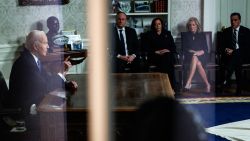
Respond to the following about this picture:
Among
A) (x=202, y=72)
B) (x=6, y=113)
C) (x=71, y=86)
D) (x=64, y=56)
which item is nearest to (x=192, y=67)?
(x=202, y=72)

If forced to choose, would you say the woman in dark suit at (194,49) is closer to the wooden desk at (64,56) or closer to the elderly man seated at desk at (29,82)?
the wooden desk at (64,56)

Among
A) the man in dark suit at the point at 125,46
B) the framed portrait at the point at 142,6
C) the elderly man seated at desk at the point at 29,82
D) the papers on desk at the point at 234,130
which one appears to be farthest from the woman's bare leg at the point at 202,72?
the elderly man seated at desk at the point at 29,82

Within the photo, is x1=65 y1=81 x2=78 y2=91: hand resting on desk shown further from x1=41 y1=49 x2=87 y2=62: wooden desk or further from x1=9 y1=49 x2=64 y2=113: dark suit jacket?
x1=41 y1=49 x2=87 y2=62: wooden desk

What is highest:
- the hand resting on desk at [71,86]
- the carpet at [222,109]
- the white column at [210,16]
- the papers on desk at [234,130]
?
the white column at [210,16]

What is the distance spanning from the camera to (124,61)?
3.75 m

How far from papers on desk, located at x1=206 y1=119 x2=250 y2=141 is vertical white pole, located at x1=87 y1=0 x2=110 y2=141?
2.22 m

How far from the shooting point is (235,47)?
13.0 ft

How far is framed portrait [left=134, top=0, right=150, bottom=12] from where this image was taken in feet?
13.7

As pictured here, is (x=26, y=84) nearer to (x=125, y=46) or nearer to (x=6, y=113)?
(x=6, y=113)

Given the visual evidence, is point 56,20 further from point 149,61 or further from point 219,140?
point 219,140

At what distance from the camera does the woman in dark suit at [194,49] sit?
3.95 m

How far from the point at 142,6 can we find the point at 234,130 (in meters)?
1.96

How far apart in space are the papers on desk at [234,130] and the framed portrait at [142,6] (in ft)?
5.84

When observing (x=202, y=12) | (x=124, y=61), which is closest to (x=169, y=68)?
(x=124, y=61)
